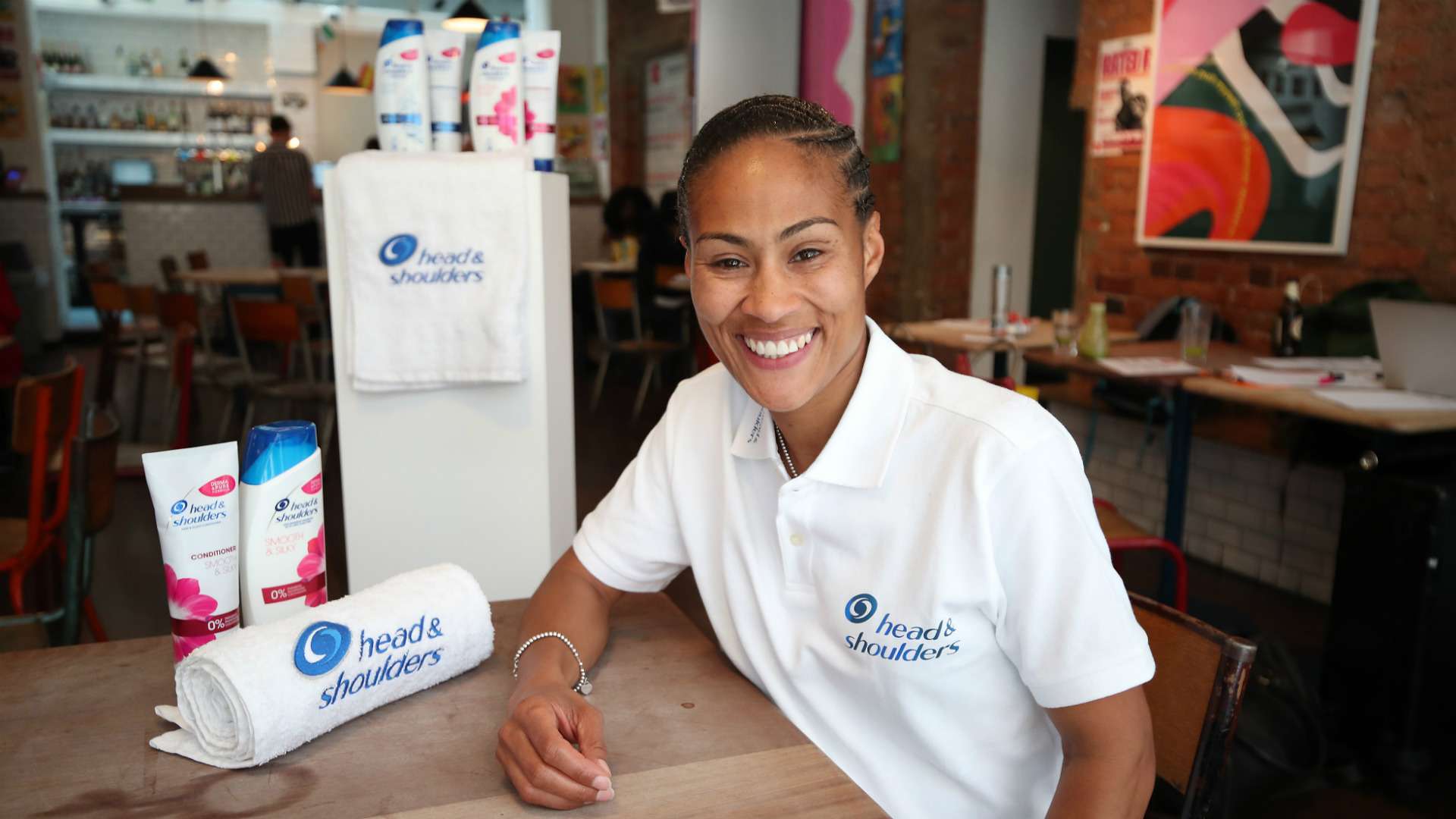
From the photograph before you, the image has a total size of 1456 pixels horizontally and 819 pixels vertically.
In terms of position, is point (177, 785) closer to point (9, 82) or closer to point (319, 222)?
point (319, 222)

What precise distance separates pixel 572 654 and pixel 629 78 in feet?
29.7

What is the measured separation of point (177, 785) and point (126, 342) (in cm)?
604

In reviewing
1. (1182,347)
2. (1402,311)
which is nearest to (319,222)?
(1182,347)

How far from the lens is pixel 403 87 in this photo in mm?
1763

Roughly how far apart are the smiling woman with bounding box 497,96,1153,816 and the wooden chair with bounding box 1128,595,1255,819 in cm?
9

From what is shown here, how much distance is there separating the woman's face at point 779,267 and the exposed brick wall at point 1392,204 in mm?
2841

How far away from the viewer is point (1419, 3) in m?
3.12

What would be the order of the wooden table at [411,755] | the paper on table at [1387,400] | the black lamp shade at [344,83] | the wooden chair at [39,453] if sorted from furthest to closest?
the black lamp shade at [344,83]
the paper on table at [1387,400]
the wooden chair at [39,453]
the wooden table at [411,755]

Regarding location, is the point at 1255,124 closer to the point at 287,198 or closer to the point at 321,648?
the point at 321,648

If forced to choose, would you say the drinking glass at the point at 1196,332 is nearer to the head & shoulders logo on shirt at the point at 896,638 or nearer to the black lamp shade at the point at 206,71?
the head & shoulders logo on shirt at the point at 896,638

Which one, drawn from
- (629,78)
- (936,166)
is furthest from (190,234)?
(936,166)

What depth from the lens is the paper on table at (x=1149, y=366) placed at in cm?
304

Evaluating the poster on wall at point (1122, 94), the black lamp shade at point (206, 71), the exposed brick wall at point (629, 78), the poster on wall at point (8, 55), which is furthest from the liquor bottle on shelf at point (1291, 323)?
the poster on wall at point (8, 55)

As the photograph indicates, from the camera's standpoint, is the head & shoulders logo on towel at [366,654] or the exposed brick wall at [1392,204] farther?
the exposed brick wall at [1392,204]
